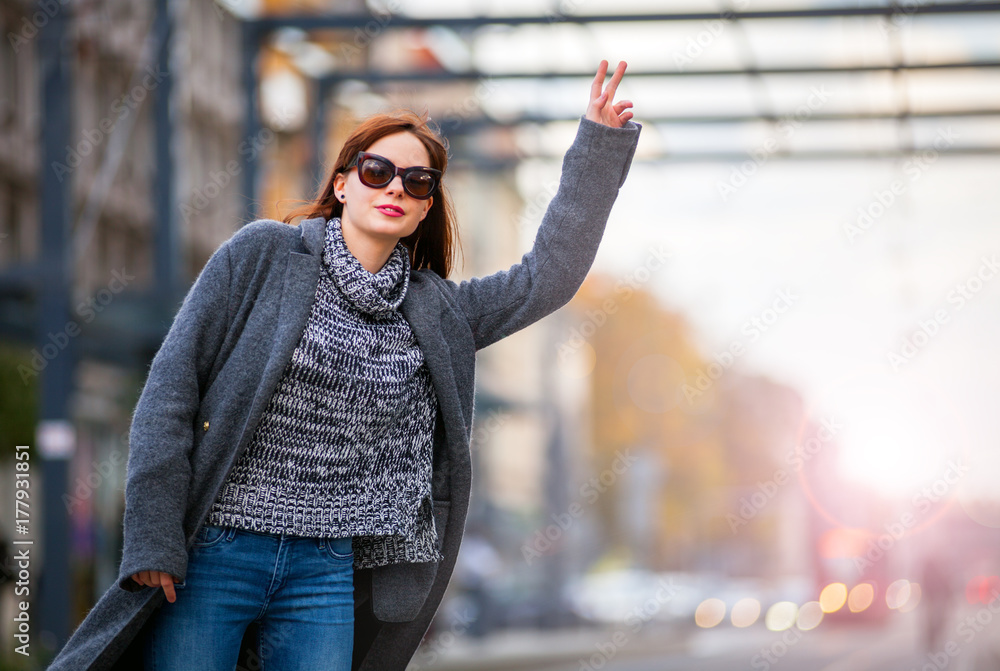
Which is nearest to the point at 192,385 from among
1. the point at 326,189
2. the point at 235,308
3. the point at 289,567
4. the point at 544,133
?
the point at 235,308

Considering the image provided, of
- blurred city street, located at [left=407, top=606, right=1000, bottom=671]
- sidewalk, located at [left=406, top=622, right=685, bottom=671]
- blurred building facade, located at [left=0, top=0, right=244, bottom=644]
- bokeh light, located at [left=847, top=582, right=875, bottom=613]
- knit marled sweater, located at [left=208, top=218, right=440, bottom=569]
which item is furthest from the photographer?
bokeh light, located at [left=847, top=582, right=875, bottom=613]

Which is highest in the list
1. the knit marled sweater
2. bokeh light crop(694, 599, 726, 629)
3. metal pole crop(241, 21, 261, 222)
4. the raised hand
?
metal pole crop(241, 21, 261, 222)

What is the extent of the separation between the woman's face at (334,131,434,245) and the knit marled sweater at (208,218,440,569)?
66mm

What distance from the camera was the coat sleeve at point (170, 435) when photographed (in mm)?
2729

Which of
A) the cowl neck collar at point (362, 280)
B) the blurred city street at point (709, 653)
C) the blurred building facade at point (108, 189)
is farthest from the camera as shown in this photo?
the blurred city street at point (709, 653)

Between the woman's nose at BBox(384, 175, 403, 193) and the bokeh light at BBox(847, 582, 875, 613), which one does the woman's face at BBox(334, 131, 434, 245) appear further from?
the bokeh light at BBox(847, 582, 875, 613)

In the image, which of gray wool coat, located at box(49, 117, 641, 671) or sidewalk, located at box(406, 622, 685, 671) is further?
sidewalk, located at box(406, 622, 685, 671)

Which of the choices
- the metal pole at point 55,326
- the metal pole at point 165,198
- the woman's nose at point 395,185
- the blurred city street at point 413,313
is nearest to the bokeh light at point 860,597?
the blurred city street at point 413,313

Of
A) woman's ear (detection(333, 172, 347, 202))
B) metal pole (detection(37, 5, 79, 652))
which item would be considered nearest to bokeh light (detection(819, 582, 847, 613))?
metal pole (detection(37, 5, 79, 652))

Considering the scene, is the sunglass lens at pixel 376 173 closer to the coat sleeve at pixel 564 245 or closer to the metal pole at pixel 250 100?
the coat sleeve at pixel 564 245

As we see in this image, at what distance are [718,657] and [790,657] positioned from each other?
53.1 inches

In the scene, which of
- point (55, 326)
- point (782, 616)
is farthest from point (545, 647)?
point (782, 616)

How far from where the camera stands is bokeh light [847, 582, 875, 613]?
104 ft

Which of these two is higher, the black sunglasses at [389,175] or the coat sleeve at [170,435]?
the black sunglasses at [389,175]
